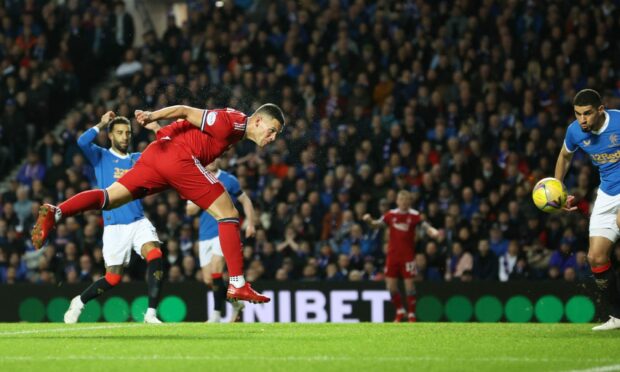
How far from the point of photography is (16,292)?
17359 millimetres

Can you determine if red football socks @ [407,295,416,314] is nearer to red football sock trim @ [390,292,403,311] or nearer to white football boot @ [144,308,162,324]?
red football sock trim @ [390,292,403,311]

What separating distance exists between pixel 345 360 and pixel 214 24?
15.7 metres

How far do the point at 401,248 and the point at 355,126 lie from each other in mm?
3327

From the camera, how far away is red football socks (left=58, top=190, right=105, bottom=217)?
930 cm

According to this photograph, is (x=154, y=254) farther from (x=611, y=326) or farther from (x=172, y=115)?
(x=611, y=326)

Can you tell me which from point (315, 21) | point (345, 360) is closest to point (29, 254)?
point (315, 21)

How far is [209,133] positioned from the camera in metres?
9.48

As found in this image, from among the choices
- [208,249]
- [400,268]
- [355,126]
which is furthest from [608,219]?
[355,126]

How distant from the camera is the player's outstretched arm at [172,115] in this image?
9148mm

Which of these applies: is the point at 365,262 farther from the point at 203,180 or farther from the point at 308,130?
the point at 203,180

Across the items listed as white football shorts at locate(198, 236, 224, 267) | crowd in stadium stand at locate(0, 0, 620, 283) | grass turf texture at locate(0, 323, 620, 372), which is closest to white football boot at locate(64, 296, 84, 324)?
grass turf texture at locate(0, 323, 620, 372)

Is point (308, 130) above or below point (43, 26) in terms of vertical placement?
below

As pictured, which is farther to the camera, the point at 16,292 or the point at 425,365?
the point at 16,292

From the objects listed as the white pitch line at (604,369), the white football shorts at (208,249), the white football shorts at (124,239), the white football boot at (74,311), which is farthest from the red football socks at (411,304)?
the white pitch line at (604,369)
